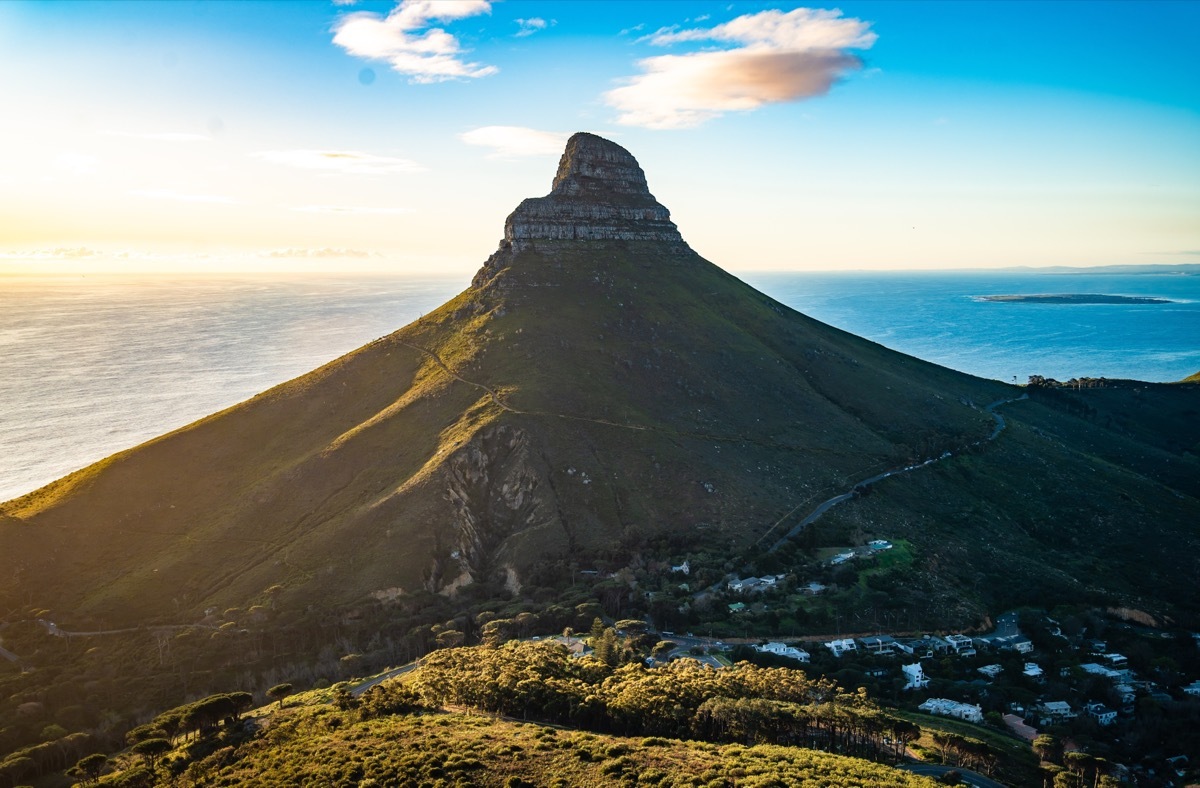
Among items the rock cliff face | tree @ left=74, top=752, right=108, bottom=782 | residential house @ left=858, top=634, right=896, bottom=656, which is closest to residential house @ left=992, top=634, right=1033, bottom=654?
residential house @ left=858, top=634, right=896, bottom=656

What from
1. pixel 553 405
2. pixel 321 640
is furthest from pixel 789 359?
pixel 321 640

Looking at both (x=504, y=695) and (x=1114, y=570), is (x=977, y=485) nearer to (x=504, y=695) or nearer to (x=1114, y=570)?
(x=1114, y=570)

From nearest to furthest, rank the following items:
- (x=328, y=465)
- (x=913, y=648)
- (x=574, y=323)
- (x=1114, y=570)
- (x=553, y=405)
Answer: (x=913, y=648)
(x=1114, y=570)
(x=328, y=465)
(x=553, y=405)
(x=574, y=323)

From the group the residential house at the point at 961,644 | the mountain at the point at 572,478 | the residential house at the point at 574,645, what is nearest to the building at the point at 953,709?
the residential house at the point at 961,644

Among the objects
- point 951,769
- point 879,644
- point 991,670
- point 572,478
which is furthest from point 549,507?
point 951,769

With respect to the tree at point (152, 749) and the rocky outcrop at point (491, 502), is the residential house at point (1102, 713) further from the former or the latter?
the tree at point (152, 749)

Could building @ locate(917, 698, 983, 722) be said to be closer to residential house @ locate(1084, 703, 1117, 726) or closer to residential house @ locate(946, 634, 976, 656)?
residential house @ locate(1084, 703, 1117, 726)
